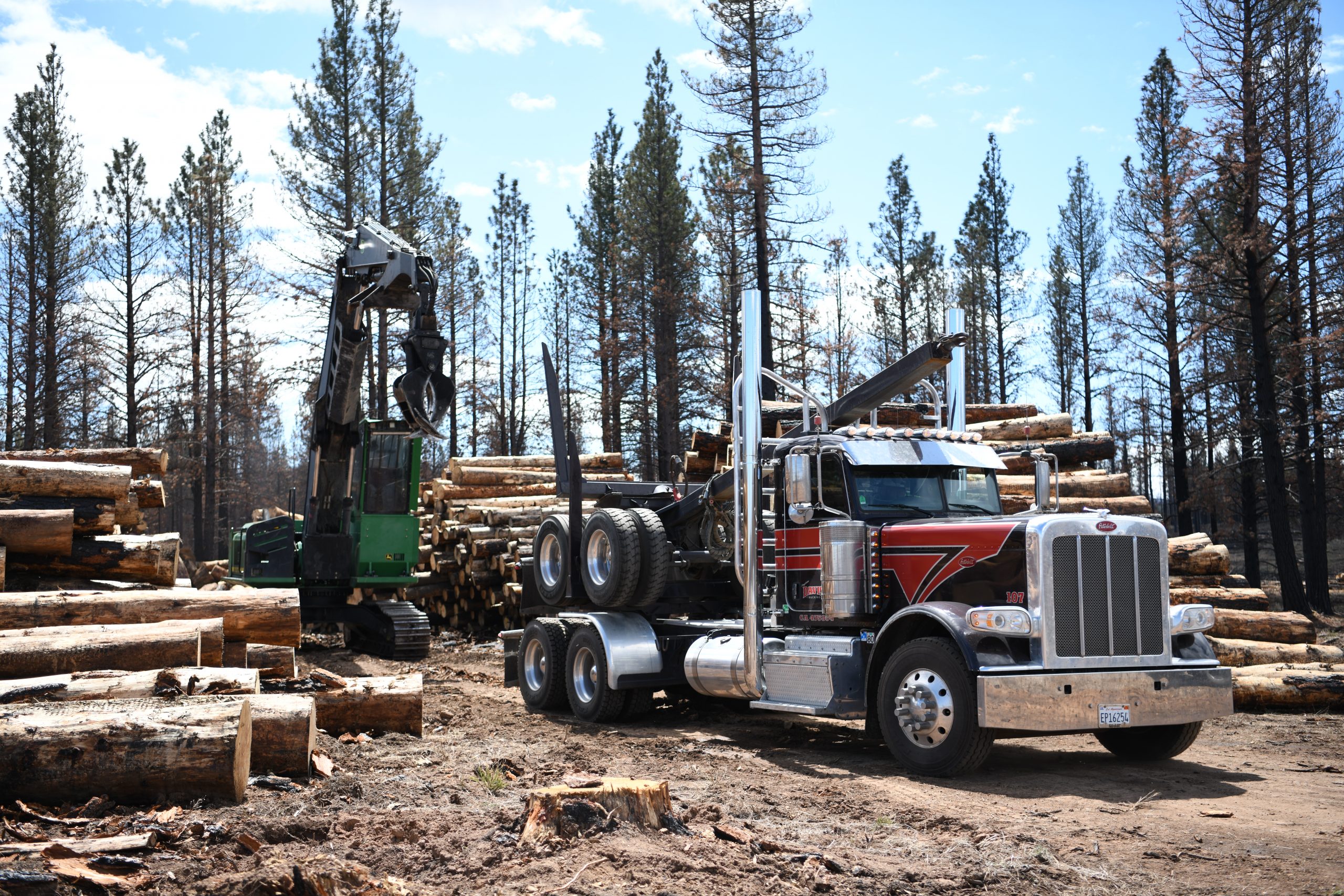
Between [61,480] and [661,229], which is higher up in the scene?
[661,229]

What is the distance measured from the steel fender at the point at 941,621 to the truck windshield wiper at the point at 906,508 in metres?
0.98

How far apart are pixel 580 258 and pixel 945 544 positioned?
103 feet

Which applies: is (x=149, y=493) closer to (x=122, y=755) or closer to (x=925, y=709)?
(x=122, y=755)

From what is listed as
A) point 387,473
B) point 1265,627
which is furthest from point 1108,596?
point 387,473

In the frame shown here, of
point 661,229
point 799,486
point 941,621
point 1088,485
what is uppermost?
point 661,229

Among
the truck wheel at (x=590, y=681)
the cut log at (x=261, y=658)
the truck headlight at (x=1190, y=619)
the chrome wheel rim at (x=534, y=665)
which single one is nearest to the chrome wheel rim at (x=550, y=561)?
the chrome wheel rim at (x=534, y=665)

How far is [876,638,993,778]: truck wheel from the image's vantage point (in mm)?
7793

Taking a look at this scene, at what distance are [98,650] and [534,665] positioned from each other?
5183 mm

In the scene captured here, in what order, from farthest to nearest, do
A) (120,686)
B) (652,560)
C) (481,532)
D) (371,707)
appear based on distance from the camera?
(481,532) → (652,560) → (371,707) → (120,686)

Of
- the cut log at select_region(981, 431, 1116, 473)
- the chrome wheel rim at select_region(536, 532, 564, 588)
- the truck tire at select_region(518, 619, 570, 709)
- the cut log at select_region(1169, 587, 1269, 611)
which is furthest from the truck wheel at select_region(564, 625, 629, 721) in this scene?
the cut log at select_region(1169, 587, 1269, 611)

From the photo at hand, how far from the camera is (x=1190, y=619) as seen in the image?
8.50 metres

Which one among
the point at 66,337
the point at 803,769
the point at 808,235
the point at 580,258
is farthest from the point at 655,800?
the point at 580,258

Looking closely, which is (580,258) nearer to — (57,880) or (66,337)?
(66,337)

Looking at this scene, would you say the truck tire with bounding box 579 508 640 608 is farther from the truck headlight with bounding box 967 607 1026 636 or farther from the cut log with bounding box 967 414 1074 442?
the cut log with bounding box 967 414 1074 442
